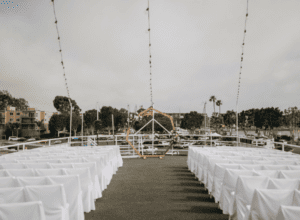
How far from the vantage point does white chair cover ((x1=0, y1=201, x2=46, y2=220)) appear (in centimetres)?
198

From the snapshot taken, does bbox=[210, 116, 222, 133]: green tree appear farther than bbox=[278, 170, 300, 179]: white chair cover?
Yes

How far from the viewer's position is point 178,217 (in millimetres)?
3576

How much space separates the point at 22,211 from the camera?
1.99 m

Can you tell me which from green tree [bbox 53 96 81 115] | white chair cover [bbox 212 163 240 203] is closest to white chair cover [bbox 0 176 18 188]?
white chair cover [bbox 212 163 240 203]

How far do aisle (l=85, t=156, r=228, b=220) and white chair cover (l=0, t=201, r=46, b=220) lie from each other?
1816mm

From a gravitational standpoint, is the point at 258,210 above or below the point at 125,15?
below

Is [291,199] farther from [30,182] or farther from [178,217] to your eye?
[30,182]

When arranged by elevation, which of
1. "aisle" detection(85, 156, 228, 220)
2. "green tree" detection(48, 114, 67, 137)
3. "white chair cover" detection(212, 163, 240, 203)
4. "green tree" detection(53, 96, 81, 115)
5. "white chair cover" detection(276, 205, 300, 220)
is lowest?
"aisle" detection(85, 156, 228, 220)

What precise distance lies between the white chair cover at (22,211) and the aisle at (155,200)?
1.82 metres

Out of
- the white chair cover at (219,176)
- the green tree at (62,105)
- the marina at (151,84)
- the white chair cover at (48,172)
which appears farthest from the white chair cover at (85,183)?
the green tree at (62,105)

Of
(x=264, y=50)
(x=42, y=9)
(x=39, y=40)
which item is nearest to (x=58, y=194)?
(x=42, y=9)

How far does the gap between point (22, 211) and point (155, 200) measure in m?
2.92

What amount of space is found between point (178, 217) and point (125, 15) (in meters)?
6.94

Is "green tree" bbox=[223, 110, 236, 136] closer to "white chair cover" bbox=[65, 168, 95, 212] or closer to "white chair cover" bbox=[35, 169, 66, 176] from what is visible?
"white chair cover" bbox=[65, 168, 95, 212]
